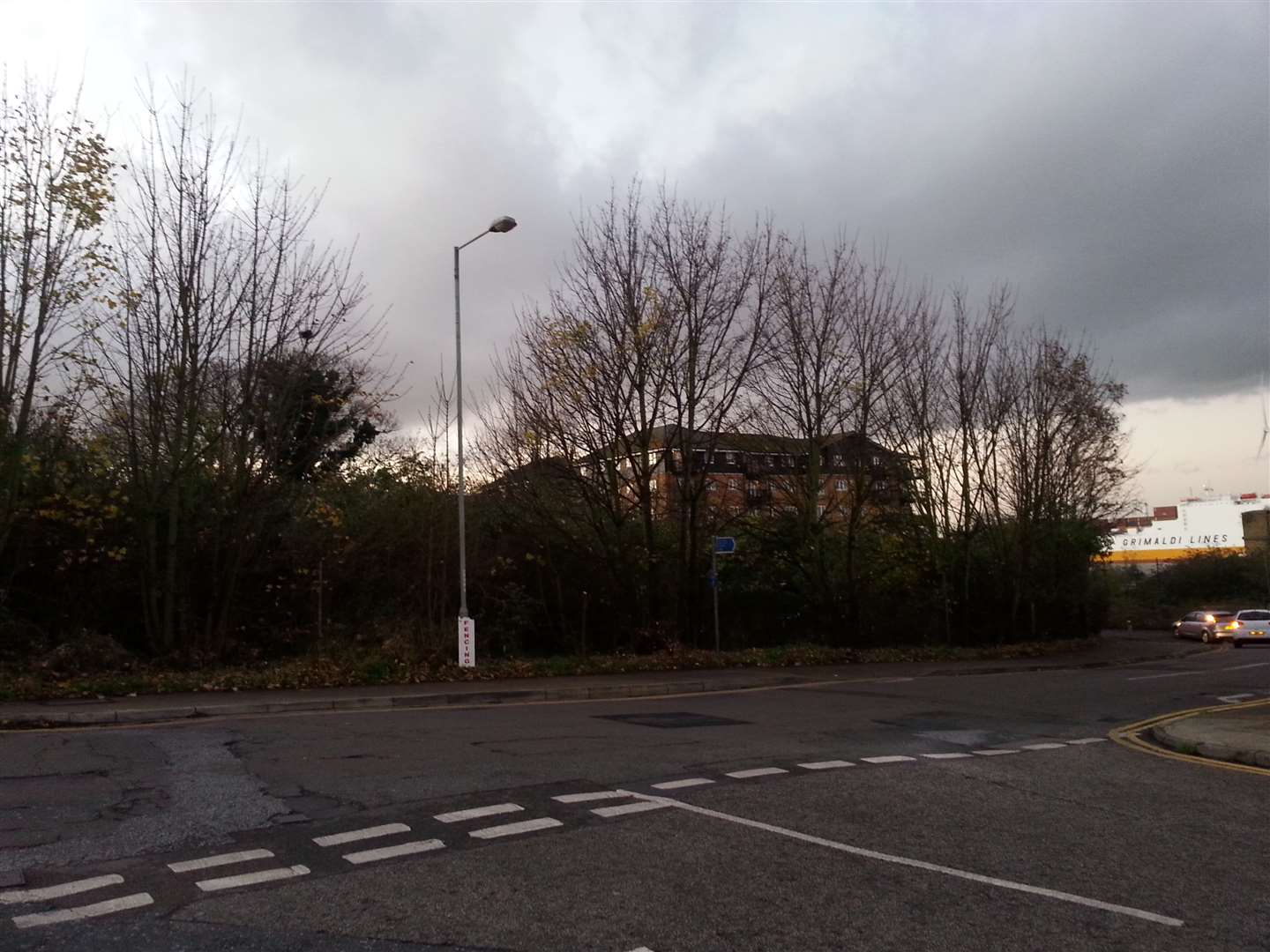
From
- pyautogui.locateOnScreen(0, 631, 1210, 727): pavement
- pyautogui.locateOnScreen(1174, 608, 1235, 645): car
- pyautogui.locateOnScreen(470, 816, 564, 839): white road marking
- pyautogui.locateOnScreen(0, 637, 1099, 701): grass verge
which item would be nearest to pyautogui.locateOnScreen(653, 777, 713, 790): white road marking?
pyautogui.locateOnScreen(470, 816, 564, 839): white road marking

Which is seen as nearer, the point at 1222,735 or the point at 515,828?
the point at 515,828

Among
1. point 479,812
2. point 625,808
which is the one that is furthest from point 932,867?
point 479,812

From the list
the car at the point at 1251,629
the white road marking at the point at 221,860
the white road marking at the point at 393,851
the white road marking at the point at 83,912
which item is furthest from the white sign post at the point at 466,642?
the car at the point at 1251,629

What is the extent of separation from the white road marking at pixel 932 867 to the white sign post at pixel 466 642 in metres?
11.6

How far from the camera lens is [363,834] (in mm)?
6660

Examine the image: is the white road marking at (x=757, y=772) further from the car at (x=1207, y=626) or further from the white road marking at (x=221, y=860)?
the car at (x=1207, y=626)

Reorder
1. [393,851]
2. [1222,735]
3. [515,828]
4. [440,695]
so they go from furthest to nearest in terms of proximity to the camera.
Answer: [440,695] < [1222,735] < [515,828] < [393,851]

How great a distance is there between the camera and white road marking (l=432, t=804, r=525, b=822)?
7.14 metres

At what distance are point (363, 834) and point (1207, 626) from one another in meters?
43.7

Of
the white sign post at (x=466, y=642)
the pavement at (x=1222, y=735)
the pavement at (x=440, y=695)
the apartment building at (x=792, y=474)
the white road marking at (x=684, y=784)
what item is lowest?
the pavement at (x=1222, y=735)

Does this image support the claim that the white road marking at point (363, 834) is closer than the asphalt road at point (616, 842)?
No

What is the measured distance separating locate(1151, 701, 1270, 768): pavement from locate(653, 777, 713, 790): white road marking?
5.93 metres

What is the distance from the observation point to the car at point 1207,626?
4150cm

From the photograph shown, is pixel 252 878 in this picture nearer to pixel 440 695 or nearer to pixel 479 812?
pixel 479 812
